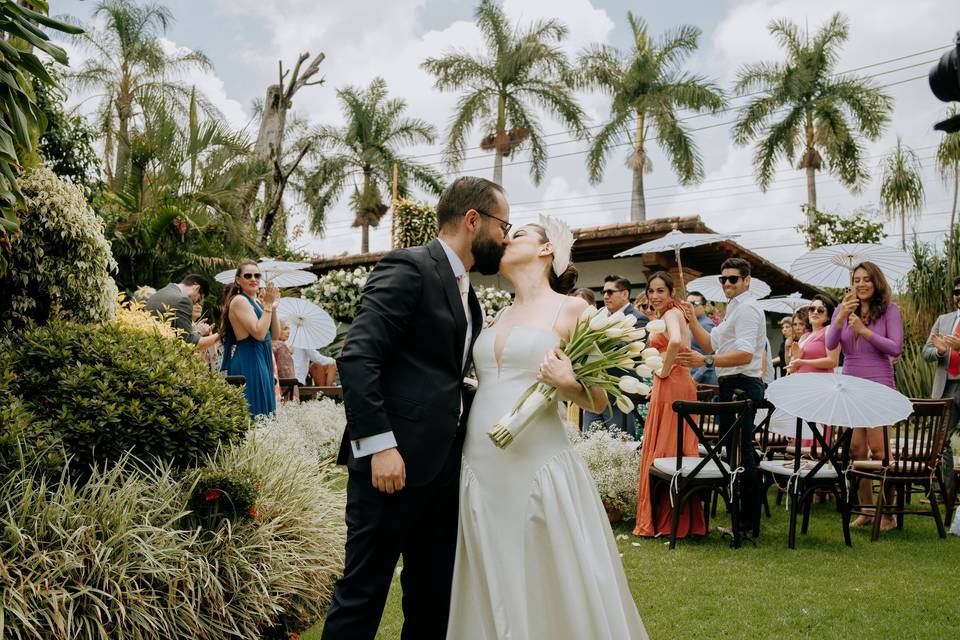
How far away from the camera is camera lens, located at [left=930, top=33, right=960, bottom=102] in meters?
3.04

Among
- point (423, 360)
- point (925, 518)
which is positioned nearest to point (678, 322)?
point (925, 518)

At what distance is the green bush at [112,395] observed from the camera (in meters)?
3.82

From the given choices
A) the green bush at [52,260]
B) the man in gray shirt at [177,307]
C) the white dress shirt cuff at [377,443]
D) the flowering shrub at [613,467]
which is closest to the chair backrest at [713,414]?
the flowering shrub at [613,467]

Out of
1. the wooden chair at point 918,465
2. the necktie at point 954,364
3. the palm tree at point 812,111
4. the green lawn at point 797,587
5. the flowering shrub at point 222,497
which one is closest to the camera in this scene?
the flowering shrub at point 222,497

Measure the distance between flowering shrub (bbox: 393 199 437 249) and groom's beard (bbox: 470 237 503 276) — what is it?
1576 cm

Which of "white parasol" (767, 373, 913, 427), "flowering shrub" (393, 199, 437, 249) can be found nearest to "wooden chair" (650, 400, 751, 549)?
"white parasol" (767, 373, 913, 427)

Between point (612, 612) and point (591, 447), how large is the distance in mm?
4241

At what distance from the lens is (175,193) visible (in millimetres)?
14250

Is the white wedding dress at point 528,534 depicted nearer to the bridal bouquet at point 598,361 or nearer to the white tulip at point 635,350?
the bridal bouquet at point 598,361

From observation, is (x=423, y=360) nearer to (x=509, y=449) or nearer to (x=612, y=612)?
(x=509, y=449)

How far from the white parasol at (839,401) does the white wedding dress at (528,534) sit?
117 inches

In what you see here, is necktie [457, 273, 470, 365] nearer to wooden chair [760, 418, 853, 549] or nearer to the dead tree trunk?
wooden chair [760, 418, 853, 549]

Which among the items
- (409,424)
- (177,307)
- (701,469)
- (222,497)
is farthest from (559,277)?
(177,307)

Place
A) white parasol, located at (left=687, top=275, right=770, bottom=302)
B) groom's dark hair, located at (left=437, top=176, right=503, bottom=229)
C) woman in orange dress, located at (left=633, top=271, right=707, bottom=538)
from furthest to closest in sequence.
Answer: white parasol, located at (left=687, top=275, right=770, bottom=302)
woman in orange dress, located at (left=633, top=271, right=707, bottom=538)
groom's dark hair, located at (left=437, top=176, right=503, bottom=229)
